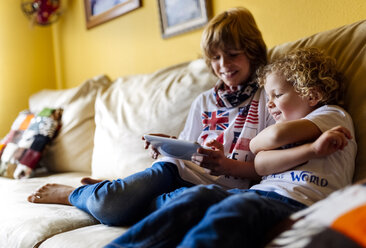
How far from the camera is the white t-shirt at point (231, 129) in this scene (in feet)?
3.67

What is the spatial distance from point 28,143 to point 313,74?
57.5 inches

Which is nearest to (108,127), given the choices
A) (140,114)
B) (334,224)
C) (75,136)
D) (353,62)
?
(140,114)

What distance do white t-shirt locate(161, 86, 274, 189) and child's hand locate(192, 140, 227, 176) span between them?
0.08 meters

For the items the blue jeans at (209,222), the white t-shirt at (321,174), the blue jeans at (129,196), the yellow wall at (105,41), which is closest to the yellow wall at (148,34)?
the yellow wall at (105,41)

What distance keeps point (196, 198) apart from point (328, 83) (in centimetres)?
50

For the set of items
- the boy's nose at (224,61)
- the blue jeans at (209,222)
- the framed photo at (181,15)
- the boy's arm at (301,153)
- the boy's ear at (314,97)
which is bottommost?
the blue jeans at (209,222)

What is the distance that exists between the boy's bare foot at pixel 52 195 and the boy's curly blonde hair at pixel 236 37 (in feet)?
2.27

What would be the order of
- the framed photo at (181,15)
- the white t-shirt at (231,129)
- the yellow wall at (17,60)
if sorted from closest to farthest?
the white t-shirt at (231,129)
the framed photo at (181,15)
the yellow wall at (17,60)

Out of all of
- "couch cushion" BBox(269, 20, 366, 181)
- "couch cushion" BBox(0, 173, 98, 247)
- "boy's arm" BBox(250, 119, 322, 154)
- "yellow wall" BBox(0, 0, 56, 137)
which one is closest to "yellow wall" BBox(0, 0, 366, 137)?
"yellow wall" BBox(0, 0, 56, 137)

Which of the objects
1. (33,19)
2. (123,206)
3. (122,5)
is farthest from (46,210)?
(33,19)

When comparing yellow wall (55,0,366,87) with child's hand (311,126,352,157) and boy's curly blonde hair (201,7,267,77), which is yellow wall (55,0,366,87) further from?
child's hand (311,126,352,157)

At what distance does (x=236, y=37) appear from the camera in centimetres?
119

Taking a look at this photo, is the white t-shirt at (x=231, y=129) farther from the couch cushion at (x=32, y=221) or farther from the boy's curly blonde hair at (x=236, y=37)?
the couch cushion at (x=32, y=221)

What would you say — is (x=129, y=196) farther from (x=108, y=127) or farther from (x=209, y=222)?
(x=108, y=127)
